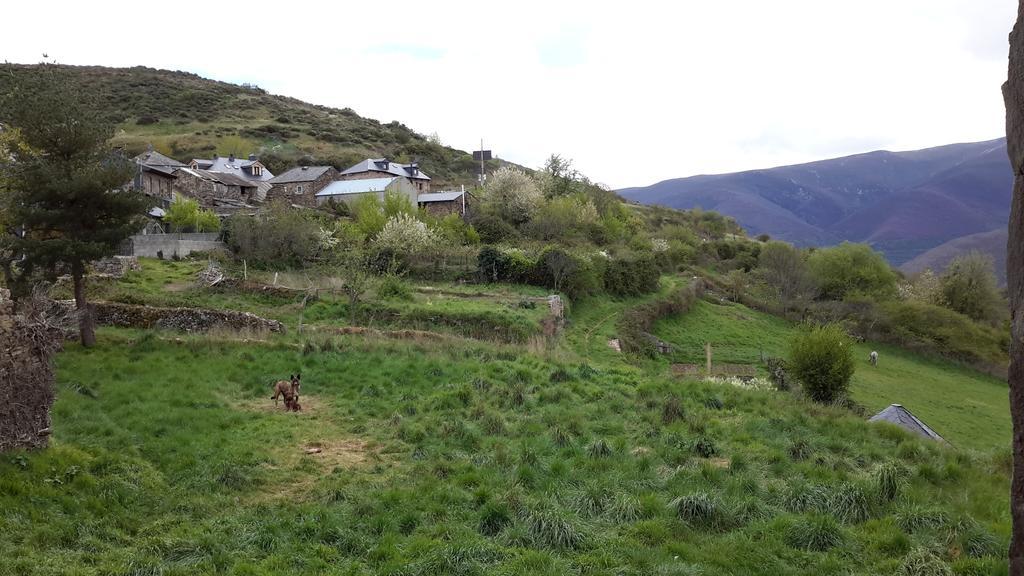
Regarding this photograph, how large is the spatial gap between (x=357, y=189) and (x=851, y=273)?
1795 inches

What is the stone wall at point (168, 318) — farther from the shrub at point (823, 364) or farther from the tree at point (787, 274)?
the tree at point (787, 274)

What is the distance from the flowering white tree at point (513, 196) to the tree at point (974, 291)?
36301 millimetres

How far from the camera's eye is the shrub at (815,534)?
6.83 meters

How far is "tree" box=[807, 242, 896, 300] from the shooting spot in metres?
52.4

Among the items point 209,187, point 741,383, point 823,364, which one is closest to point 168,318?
point 741,383

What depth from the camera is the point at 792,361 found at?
1948 cm

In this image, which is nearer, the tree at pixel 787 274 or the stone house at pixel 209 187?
the tree at pixel 787 274

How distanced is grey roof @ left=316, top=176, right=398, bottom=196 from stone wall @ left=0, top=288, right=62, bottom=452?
47086mm

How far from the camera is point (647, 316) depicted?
34281 millimetres

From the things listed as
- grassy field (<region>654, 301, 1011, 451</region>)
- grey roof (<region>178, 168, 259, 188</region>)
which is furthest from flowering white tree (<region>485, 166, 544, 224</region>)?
grey roof (<region>178, 168, 259, 188</region>)

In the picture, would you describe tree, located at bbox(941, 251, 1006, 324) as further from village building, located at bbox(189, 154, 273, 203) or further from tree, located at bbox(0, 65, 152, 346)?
village building, located at bbox(189, 154, 273, 203)

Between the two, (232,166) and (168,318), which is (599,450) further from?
(232,166)

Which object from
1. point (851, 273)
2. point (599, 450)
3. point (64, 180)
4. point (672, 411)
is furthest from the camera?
point (851, 273)

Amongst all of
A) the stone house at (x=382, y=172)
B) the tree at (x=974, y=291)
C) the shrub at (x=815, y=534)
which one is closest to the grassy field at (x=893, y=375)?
the tree at (x=974, y=291)
